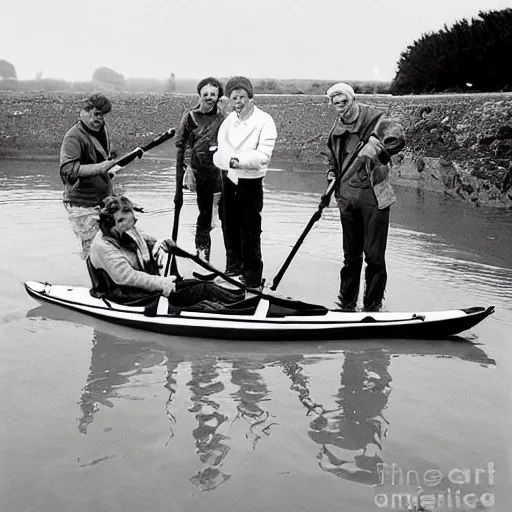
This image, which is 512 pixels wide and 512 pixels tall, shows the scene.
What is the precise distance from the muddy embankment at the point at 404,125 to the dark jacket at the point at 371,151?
0.32 meters

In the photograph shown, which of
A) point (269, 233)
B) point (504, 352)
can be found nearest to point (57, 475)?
point (504, 352)

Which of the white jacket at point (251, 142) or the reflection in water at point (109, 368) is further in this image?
the white jacket at point (251, 142)

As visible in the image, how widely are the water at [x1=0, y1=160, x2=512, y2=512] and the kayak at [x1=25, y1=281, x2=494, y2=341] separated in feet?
0.34

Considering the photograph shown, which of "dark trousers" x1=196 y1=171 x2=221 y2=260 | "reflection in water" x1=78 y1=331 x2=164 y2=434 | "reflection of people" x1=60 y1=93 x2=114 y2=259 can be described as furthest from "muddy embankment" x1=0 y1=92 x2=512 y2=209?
"reflection in water" x1=78 y1=331 x2=164 y2=434

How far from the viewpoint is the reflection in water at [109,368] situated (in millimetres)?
4984

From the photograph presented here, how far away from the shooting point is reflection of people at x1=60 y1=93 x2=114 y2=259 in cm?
712

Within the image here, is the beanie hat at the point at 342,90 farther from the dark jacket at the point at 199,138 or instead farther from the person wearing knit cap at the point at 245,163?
the dark jacket at the point at 199,138

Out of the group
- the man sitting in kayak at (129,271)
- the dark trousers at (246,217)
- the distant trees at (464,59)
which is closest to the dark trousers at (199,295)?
the man sitting in kayak at (129,271)

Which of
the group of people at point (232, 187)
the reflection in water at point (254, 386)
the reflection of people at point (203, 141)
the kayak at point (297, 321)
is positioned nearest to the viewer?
the reflection in water at point (254, 386)

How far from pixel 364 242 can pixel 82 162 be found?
2.94 metres

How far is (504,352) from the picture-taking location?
238 inches

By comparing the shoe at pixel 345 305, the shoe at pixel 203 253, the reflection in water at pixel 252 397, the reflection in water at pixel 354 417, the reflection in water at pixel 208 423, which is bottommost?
the reflection in water at pixel 208 423

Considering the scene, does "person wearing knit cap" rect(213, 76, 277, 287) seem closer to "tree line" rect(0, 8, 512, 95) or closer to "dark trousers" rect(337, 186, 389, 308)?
"dark trousers" rect(337, 186, 389, 308)

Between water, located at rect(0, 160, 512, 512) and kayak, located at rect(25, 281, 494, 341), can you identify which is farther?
kayak, located at rect(25, 281, 494, 341)
